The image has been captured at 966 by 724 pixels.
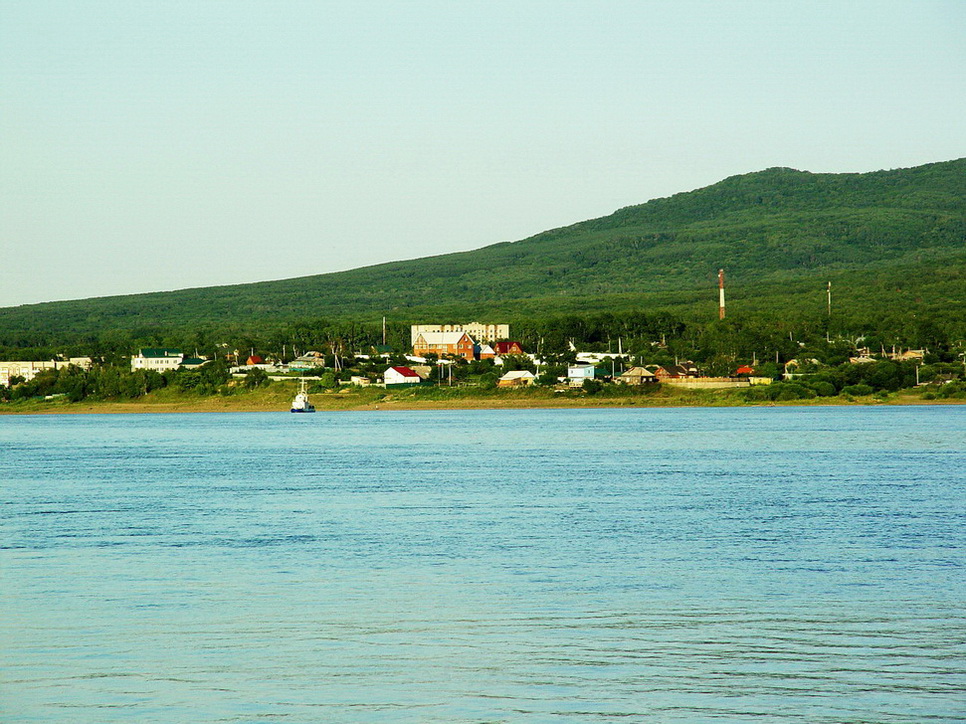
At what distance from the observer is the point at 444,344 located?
127 meters

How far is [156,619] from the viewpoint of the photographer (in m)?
14.8

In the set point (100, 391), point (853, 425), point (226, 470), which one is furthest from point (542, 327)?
point (226, 470)

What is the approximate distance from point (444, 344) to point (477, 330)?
12.0 meters

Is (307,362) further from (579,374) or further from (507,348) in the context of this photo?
(579,374)

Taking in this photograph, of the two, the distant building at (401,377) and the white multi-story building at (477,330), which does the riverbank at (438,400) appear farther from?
the white multi-story building at (477,330)

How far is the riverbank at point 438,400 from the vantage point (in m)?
96.2

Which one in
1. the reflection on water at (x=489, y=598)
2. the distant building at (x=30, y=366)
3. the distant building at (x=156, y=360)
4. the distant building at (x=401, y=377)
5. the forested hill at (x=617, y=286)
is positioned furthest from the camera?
the forested hill at (x=617, y=286)

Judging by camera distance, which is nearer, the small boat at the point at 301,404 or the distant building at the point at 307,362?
the small boat at the point at 301,404

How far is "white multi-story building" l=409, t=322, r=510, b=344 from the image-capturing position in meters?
136

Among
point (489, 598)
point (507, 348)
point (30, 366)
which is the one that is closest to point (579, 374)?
point (507, 348)

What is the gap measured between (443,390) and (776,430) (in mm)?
45602

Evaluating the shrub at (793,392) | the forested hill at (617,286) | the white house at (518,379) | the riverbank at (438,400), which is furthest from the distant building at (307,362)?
the shrub at (793,392)

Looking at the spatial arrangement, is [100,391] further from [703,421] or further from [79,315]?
[79,315]

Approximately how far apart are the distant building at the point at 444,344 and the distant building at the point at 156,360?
2369 cm
